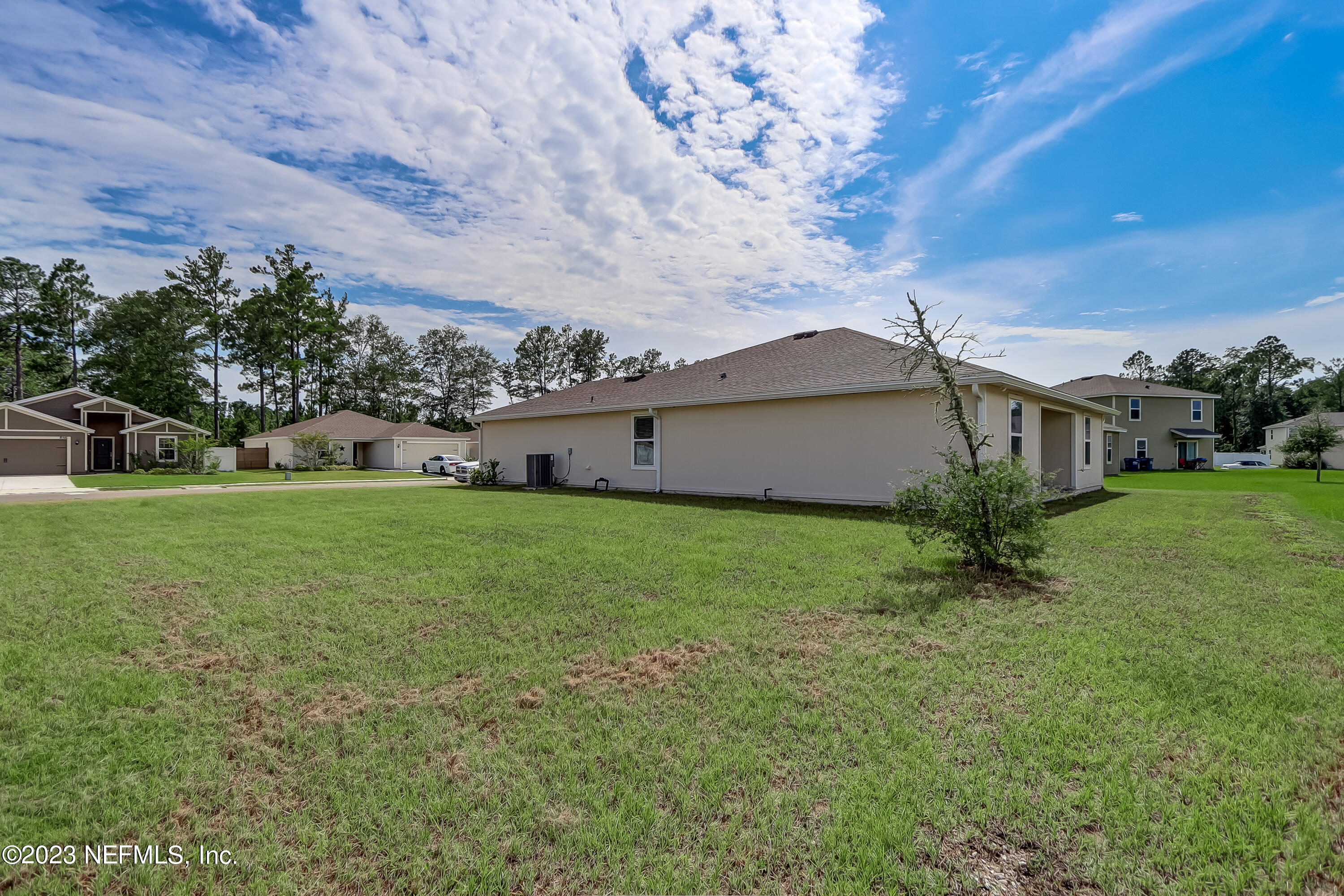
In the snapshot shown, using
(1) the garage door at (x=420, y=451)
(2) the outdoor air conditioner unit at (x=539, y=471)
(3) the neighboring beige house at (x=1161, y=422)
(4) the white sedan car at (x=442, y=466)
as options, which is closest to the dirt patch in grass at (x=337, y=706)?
(2) the outdoor air conditioner unit at (x=539, y=471)

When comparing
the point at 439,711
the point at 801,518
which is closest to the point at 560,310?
the point at 801,518

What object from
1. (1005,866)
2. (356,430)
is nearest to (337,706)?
(1005,866)

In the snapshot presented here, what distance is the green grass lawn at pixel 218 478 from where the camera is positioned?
795 inches

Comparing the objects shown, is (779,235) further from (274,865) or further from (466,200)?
(274,865)

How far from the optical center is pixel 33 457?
87.0 feet

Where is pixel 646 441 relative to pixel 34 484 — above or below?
above

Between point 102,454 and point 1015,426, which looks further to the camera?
point 102,454

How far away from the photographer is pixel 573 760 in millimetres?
2533

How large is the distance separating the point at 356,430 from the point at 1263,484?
48313 mm

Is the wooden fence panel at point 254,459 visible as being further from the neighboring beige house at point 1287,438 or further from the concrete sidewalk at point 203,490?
the neighboring beige house at point 1287,438

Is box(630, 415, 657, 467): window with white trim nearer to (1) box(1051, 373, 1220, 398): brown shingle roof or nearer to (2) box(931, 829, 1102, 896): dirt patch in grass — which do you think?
(2) box(931, 829, 1102, 896): dirt patch in grass

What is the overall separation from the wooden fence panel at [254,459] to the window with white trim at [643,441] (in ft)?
106

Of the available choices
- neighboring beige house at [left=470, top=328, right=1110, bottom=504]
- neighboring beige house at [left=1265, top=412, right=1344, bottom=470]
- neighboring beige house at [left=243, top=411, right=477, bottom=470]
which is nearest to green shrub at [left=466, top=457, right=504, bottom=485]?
neighboring beige house at [left=470, top=328, right=1110, bottom=504]

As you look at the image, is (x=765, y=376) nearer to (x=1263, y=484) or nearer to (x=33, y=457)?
(x=1263, y=484)
